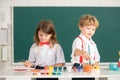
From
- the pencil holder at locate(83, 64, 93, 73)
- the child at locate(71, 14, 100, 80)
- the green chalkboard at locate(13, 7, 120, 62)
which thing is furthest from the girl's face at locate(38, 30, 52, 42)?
the green chalkboard at locate(13, 7, 120, 62)

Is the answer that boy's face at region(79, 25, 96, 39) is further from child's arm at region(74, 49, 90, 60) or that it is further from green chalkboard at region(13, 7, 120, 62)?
green chalkboard at region(13, 7, 120, 62)

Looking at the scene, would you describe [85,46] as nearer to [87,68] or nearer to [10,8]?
[87,68]

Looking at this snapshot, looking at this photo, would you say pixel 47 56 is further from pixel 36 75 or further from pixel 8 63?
pixel 8 63

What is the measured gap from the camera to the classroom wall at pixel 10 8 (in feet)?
13.1

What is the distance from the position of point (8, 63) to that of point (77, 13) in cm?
121

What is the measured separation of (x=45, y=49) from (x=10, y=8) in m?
1.39

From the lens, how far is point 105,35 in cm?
407

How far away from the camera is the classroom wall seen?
4.00m

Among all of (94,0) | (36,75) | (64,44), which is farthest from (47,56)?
(94,0)

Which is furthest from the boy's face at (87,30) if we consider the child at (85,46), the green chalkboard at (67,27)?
the green chalkboard at (67,27)

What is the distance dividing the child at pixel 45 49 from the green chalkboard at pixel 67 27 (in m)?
1.16

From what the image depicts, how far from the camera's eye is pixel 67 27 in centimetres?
406

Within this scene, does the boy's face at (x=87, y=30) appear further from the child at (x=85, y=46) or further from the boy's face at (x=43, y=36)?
the boy's face at (x=43, y=36)

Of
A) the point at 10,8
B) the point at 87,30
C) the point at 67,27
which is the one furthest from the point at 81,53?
the point at 10,8
